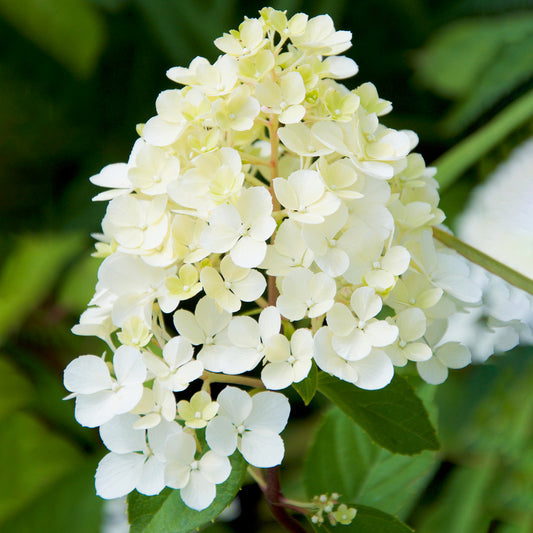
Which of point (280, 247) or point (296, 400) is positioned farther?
point (296, 400)

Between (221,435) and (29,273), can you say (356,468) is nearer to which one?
(221,435)

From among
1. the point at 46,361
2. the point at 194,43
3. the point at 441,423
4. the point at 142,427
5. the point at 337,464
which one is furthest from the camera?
the point at 194,43

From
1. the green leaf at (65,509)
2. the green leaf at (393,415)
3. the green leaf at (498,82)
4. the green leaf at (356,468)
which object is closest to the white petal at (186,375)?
the green leaf at (393,415)

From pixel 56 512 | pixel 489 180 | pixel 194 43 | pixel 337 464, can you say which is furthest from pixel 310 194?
pixel 194 43

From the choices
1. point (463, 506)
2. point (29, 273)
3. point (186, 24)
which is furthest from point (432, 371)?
point (186, 24)

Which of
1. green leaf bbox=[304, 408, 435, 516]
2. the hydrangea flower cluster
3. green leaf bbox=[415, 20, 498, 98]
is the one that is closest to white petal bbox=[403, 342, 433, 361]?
the hydrangea flower cluster

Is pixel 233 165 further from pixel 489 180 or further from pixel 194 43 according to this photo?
pixel 194 43

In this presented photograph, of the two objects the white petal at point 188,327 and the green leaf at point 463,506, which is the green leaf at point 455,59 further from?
the white petal at point 188,327
